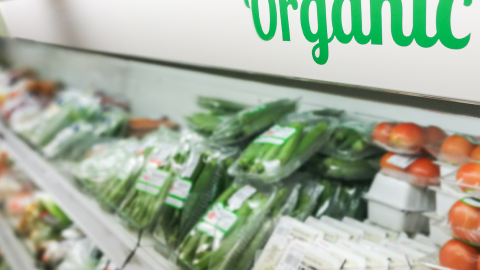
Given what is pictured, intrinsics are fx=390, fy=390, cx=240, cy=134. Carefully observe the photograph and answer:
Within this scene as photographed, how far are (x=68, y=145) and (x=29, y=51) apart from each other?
2.58 metres

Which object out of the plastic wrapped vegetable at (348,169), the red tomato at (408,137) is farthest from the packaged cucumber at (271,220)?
the red tomato at (408,137)

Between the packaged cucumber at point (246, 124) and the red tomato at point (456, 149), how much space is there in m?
0.62

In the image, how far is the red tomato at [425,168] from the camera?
1.10 metres

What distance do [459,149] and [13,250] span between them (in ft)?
8.30

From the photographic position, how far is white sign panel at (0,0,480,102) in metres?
0.58

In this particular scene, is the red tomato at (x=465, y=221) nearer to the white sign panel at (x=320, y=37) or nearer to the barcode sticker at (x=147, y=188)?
the white sign panel at (x=320, y=37)

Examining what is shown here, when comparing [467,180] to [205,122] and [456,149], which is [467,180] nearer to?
[456,149]

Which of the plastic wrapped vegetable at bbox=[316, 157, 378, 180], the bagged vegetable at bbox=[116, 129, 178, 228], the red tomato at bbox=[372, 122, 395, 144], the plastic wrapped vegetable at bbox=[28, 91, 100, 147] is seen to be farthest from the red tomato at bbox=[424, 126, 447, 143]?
the plastic wrapped vegetable at bbox=[28, 91, 100, 147]

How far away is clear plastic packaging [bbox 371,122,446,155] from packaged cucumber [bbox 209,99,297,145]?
1.47ft

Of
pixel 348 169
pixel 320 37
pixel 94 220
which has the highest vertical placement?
pixel 320 37

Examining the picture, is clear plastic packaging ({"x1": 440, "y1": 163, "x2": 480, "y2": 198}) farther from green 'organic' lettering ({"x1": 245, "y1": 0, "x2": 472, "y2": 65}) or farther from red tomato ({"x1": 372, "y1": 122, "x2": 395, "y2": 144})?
green 'organic' lettering ({"x1": 245, "y1": 0, "x2": 472, "y2": 65})

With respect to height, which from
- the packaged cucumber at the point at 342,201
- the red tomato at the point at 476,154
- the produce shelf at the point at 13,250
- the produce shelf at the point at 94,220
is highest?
the red tomato at the point at 476,154

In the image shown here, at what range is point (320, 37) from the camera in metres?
0.71

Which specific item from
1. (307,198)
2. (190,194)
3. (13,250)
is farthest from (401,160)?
(13,250)
